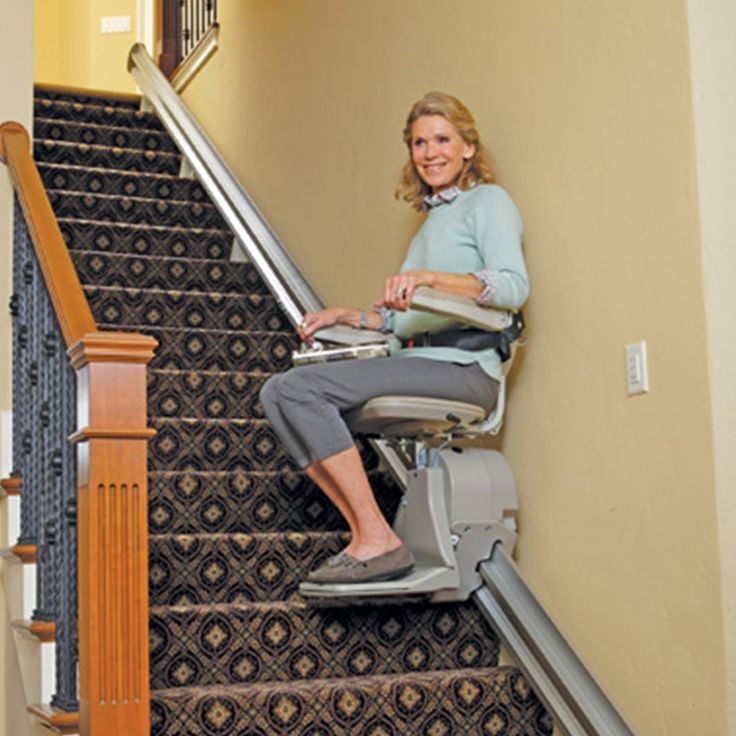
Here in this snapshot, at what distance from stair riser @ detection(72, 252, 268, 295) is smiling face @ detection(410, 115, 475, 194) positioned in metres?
1.82

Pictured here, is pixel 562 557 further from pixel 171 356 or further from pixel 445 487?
pixel 171 356

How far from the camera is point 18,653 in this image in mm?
3674

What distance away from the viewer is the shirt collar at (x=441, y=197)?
360 cm

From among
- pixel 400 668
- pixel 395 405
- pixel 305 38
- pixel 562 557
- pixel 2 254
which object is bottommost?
pixel 400 668

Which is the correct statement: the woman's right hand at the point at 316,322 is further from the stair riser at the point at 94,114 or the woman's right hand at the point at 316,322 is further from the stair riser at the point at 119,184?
the stair riser at the point at 94,114

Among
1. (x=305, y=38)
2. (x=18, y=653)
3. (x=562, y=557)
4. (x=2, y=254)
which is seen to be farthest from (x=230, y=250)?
(x=562, y=557)

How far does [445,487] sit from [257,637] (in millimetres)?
607

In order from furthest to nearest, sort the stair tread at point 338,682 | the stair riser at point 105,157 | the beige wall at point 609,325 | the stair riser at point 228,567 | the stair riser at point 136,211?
1. the stair riser at point 105,157
2. the stair riser at point 136,211
3. the stair riser at point 228,567
4. the stair tread at point 338,682
5. the beige wall at point 609,325

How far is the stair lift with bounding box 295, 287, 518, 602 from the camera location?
3.27 m

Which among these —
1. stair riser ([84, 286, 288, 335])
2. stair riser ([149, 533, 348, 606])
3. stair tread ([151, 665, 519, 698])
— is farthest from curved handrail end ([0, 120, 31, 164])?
stair tread ([151, 665, 519, 698])

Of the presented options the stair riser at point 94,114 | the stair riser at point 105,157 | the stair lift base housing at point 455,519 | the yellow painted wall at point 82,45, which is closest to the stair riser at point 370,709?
the stair lift base housing at point 455,519

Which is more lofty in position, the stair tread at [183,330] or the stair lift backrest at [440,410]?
the stair tread at [183,330]

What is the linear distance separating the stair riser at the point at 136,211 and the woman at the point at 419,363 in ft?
7.23

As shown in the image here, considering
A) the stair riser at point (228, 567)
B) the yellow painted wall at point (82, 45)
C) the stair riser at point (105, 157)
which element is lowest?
the stair riser at point (228, 567)
